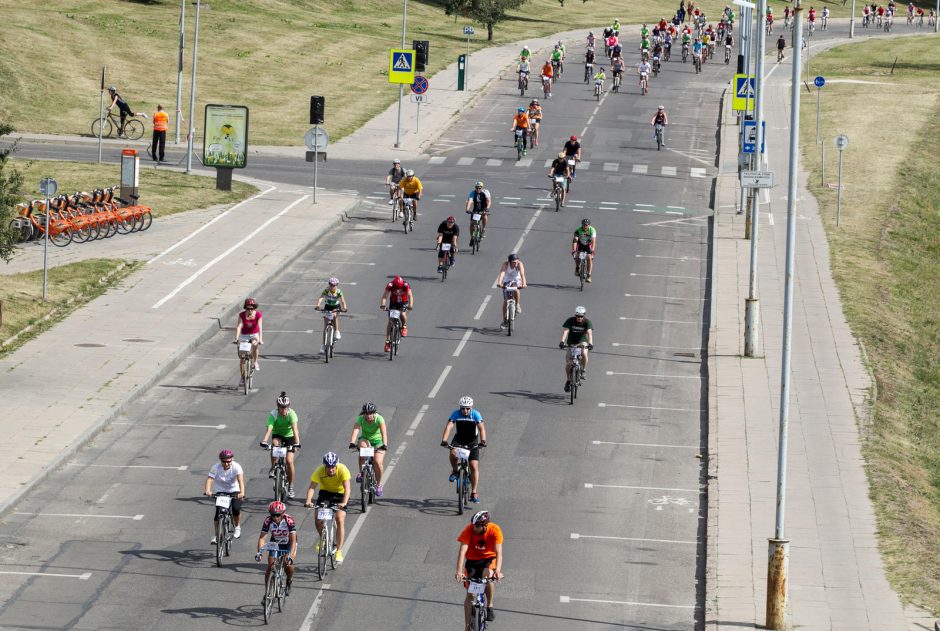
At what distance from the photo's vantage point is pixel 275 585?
61.9ft

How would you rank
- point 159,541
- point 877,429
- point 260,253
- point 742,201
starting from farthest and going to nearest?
point 742,201 → point 260,253 → point 877,429 → point 159,541

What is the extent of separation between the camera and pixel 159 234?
144ft

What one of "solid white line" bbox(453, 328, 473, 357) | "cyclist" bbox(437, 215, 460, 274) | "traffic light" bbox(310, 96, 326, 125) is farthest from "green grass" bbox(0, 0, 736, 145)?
"solid white line" bbox(453, 328, 473, 357)

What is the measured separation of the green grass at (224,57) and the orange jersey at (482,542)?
4546 centimetres

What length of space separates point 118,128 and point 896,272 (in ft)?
101

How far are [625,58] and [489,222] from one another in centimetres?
4743

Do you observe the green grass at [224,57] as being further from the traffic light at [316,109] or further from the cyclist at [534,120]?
the traffic light at [316,109]

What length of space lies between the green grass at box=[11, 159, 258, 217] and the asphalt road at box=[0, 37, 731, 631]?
5.43 meters

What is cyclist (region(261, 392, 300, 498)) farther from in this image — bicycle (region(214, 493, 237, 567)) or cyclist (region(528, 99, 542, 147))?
cyclist (region(528, 99, 542, 147))

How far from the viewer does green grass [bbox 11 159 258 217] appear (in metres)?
47.9

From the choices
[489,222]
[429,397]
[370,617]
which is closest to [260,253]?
[489,222]

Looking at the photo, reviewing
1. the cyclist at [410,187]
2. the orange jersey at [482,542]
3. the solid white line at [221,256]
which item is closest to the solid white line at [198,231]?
the solid white line at [221,256]

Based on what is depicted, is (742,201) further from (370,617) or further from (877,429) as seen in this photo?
(370,617)

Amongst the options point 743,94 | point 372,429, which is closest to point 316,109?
point 743,94
